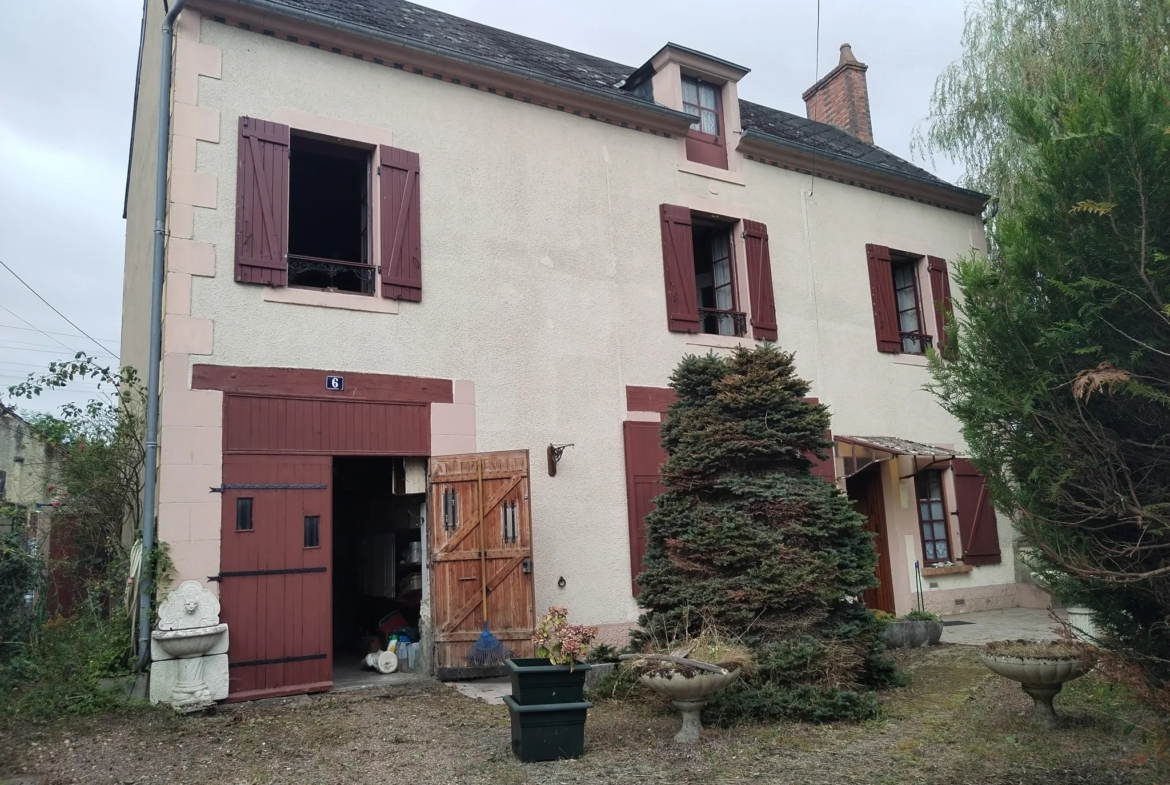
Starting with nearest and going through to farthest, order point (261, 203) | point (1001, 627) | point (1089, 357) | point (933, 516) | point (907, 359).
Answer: point (1089, 357), point (261, 203), point (1001, 627), point (933, 516), point (907, 359)

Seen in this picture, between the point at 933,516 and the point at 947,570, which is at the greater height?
the point at 933,516

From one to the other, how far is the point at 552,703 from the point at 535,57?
26.8ft

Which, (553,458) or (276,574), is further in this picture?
(553,458)

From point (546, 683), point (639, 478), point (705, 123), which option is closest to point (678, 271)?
point (705, 123)

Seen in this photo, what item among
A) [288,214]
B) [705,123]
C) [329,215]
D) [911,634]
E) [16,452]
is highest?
[705,123]

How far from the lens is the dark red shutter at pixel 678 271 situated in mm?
9797

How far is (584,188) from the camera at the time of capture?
9.47 metres

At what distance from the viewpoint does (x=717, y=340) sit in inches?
397

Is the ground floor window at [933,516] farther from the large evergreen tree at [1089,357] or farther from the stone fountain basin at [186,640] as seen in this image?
the stone fountain basin at [186,640]

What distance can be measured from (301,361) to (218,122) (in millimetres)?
2197

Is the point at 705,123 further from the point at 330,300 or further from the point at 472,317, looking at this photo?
the point at 330,300

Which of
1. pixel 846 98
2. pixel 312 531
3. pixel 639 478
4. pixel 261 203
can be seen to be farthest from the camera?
pixel 846 98

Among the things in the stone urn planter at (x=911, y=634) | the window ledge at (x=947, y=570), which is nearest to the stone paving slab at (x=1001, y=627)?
the stone urn planter at (x=911, y=634)

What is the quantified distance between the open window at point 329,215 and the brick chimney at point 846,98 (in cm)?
868
